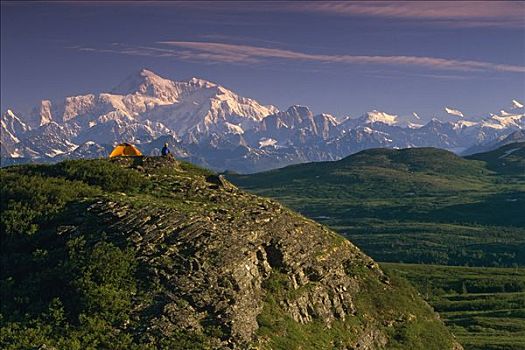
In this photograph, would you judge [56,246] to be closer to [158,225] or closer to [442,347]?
[158,225]

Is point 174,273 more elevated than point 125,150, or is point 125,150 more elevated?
point 125,150

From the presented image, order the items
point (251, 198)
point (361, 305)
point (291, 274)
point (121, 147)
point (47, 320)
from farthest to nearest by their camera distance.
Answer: point (121, 147), point (251, 198), point (361, 305), point (291, 274), point (47, 320)

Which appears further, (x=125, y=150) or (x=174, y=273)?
(x=125, y=150)

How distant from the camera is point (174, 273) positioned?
200 feet

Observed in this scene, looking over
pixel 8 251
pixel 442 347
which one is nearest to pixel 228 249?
pixel 8 251

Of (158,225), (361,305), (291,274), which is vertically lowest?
(361,305)

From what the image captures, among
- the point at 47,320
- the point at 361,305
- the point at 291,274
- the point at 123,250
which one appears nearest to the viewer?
the point at 47,320

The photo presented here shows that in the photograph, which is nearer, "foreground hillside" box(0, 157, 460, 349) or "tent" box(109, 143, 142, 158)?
"foreground hillside" box(0, 157, 460, 349)

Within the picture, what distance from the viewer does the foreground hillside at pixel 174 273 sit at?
56594mm

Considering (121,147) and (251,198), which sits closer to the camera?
(251,198)

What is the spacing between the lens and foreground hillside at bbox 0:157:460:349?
2228 inches

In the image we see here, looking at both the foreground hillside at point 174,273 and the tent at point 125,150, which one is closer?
the foreground hillside at point 174,273

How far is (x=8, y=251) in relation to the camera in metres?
66.3

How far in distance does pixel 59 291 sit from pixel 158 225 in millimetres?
12369
